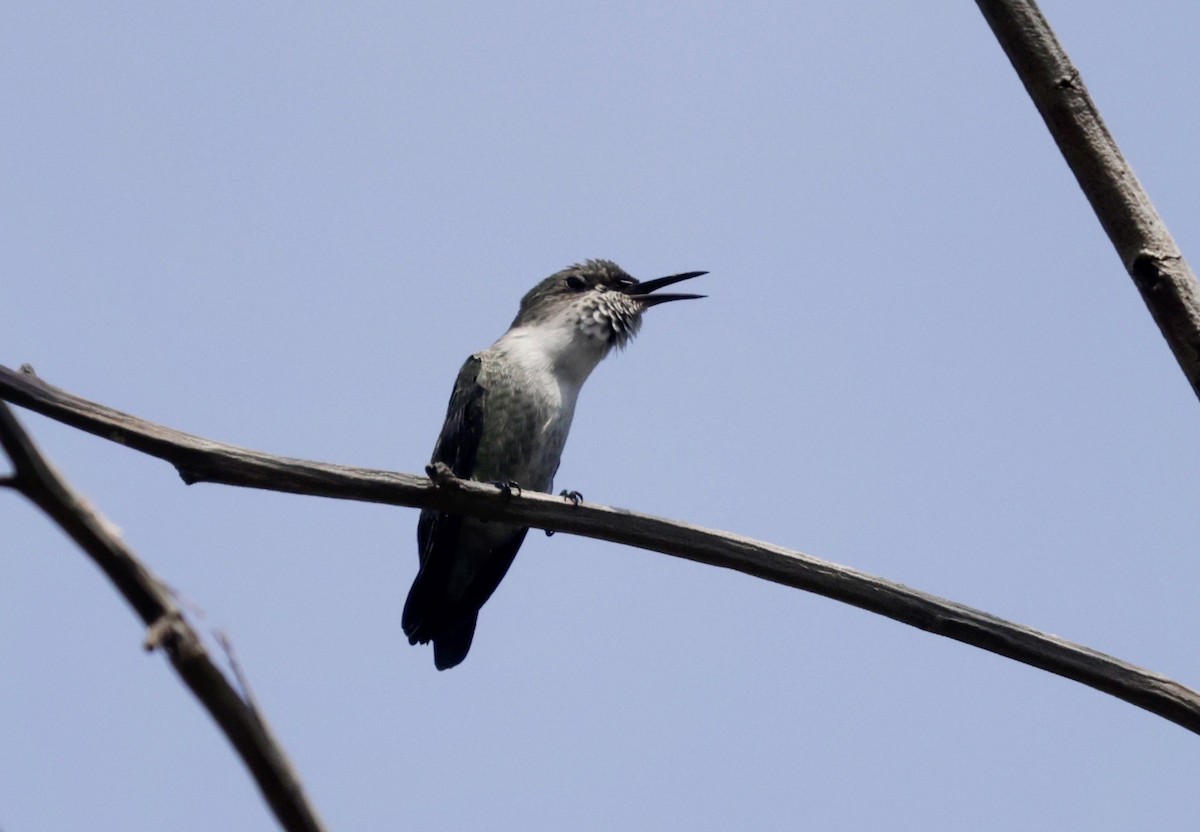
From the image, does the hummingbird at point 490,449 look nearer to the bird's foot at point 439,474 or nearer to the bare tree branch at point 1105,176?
the bird's foot at point 439,474

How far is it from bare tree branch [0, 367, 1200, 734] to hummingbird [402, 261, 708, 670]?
2182mm

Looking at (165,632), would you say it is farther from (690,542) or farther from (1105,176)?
(1105,176)

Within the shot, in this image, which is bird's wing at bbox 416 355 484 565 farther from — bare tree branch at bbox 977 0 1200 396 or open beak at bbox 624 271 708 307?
bare tree branch at bbox 977 0 1200 396

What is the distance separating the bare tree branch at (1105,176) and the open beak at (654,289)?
3.58 m

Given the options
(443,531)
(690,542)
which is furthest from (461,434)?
(690,542)

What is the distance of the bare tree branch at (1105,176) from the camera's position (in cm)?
317

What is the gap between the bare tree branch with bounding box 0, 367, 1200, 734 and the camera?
3148mm

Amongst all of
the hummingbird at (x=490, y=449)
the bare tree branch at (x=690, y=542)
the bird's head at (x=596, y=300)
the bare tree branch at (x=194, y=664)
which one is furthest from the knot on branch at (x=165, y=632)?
the bird's head at (x=596, y=300)

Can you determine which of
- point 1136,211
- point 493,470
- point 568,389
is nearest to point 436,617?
point 493,470

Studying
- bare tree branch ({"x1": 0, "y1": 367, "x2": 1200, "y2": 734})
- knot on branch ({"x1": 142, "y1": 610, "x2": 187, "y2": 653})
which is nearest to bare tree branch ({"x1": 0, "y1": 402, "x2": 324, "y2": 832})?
knot on branch ({"x1": 142, "y1": 610, "x2": 187, "y2": 653})

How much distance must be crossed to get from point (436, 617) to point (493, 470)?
0.75m

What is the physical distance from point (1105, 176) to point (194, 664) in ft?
9.20

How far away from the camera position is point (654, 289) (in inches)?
272

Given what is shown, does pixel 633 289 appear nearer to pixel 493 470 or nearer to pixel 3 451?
pixel 493 470
